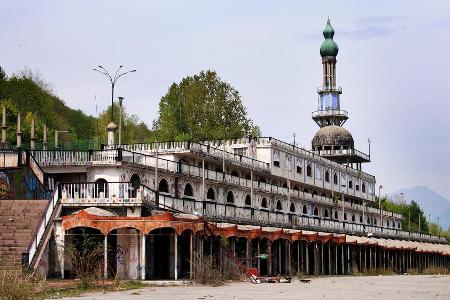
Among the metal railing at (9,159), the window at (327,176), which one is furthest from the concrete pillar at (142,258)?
the window at (327,176)

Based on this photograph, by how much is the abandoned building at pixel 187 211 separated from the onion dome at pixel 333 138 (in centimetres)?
1315

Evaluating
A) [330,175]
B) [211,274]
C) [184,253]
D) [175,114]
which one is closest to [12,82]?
[175,114]

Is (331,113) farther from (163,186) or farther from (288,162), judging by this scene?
(163,186)

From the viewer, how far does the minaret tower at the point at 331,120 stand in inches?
5103

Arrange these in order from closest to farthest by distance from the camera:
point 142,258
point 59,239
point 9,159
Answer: point 142,258
point 59,239
point 9,159

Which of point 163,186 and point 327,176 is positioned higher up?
point 327,176

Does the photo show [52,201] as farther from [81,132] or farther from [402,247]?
[81,132]

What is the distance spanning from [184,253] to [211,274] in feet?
36.3

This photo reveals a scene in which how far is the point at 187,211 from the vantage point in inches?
2137

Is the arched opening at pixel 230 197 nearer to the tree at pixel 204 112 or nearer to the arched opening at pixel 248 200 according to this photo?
the arched opening at pixel 248 200

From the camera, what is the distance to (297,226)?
73.4m

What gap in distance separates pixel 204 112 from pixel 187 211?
54.8 m

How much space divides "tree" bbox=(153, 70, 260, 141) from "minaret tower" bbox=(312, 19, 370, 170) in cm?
2203

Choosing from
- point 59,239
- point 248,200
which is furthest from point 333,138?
point 59,239
